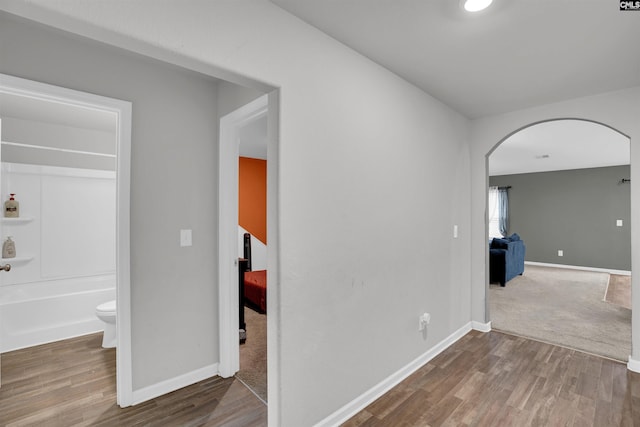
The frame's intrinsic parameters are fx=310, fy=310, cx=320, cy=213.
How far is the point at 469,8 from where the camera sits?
62.9 inches

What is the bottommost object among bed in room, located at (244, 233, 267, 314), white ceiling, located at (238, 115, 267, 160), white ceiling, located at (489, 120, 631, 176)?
bed in room, located at (244, 233, 267, 314)

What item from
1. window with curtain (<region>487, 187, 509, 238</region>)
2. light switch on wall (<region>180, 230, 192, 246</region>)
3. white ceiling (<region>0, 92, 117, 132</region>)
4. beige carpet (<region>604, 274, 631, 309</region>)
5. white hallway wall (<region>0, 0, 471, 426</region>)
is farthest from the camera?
window with curtain (<region>487, 187, 509, 238</region>)

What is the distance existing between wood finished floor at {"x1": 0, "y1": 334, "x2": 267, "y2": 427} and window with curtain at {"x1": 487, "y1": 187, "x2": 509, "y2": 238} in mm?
8339

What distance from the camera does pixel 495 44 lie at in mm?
1973

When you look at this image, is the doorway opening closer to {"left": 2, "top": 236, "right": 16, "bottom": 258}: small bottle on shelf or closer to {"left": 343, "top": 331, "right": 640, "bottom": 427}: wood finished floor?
{"left": 343, "top": 331, "right": 640, "bottom": 427}: wood finished floor

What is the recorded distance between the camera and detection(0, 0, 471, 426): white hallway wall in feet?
4.53

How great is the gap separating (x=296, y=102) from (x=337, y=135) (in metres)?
0.35

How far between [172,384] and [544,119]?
407cm

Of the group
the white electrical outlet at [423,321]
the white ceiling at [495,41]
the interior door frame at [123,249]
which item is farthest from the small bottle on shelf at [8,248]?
the white electrical outlet at [423,321]

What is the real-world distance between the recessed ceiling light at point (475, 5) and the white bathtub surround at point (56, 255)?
4.04 meters

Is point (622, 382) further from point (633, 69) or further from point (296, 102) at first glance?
point (296, 102)

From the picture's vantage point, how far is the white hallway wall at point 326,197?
4.53 feet

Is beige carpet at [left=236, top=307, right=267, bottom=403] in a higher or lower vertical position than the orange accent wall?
lower

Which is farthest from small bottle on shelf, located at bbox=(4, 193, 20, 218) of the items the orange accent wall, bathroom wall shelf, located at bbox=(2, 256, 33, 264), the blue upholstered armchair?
the blue upholstered armchair
